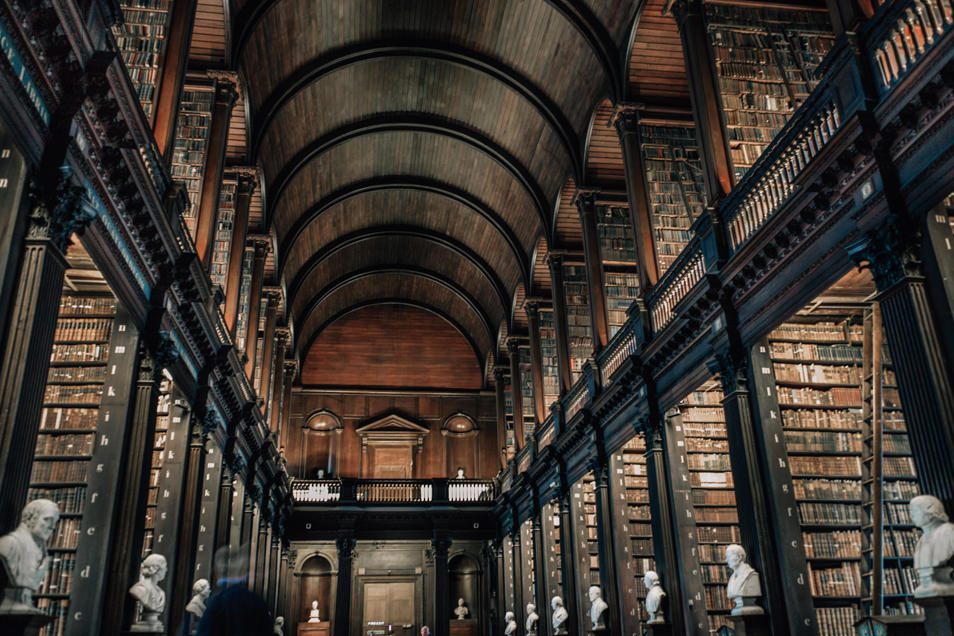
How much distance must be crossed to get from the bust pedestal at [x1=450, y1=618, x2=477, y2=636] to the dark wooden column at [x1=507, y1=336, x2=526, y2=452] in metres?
4.72

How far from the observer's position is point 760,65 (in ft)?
26.4

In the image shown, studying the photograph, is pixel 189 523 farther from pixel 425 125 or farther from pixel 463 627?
pixel 463 627

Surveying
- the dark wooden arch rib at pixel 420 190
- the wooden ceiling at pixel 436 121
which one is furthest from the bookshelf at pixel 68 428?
the dark wooden arch rib at pixel 420 190

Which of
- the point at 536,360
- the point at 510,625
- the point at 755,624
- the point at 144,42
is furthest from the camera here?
the point at 536,360

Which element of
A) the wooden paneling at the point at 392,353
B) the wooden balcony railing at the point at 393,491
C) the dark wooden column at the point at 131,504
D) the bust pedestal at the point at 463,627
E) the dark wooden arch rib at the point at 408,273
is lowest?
the bust pedestal at the point at 463,627

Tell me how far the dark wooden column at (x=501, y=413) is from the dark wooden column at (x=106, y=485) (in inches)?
502

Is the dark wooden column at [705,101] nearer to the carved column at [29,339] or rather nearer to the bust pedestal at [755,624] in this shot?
the bust pedestal at [755,624]

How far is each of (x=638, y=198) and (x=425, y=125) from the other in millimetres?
5944

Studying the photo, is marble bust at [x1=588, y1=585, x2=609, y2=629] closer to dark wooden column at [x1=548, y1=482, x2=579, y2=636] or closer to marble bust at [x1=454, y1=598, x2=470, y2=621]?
dark wooden column at [x1=548, y1=482, x2=579, y2=636]

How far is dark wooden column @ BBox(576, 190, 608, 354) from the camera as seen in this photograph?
35.7 feet

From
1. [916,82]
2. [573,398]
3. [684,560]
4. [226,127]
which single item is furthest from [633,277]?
[916,82]

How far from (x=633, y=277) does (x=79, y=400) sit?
783cm

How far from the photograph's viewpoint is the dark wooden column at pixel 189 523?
755 centimetres

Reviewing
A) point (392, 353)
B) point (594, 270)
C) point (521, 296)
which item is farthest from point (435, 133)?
point (392, 353)
